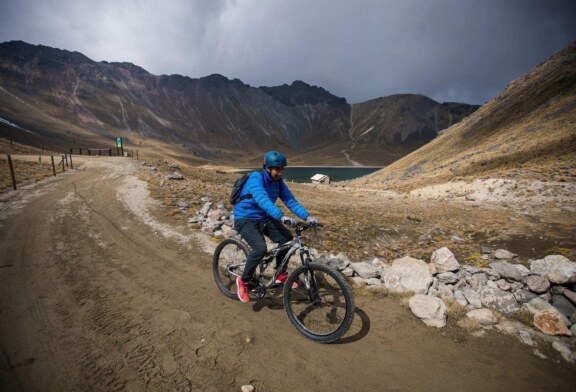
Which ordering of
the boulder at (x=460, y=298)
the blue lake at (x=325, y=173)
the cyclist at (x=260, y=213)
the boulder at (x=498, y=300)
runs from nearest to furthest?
the cyclist at (x=260, y=213) → the boulder at (x=498, y=300) → the boulder at (x=460, y=298) → the blue lake at (x=325, y=173)

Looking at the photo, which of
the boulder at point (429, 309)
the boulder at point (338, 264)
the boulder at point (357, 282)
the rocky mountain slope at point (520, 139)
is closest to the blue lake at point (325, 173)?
the rocky mountain slope at point (520, 139)

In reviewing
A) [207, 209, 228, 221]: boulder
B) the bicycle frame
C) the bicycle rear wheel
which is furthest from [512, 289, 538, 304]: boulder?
[207, 209, 228, 221]: boulder

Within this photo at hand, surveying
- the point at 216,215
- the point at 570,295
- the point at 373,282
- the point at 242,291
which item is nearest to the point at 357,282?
the point at 373,282

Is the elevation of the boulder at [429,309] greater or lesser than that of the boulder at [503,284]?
lesser

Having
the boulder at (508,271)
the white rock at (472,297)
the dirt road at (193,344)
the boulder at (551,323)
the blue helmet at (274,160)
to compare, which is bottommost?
the dirt road at (193,344)

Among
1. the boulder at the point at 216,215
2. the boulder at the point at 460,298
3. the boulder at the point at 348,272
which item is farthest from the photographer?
the boulder at the point at 216,215

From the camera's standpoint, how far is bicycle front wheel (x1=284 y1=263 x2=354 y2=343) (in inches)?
190

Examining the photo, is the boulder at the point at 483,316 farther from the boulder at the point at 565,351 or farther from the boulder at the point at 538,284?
the boulder at the point at 538,284

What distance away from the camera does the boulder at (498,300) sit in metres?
5.59

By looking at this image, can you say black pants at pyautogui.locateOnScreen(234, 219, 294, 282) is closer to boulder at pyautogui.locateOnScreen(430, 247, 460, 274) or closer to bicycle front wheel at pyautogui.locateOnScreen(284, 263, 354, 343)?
bicycle front wheel at pyautogui.locateOnScreen(284, 263, 354, 343)

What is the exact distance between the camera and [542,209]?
1814 centimetres

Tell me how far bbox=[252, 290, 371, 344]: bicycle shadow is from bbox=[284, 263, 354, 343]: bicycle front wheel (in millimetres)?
280

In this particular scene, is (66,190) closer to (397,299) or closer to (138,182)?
(138,182)

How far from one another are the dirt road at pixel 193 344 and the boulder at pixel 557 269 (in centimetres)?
206
